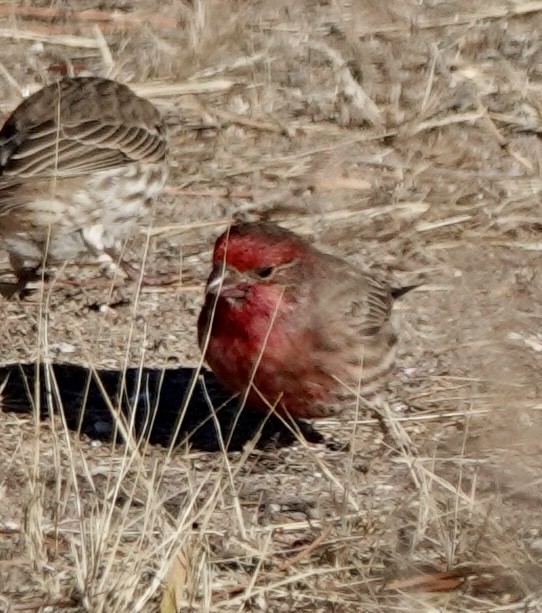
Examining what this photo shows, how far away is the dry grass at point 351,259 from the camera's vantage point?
487cm

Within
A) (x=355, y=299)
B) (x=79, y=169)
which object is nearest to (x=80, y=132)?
(x=79, y=169)

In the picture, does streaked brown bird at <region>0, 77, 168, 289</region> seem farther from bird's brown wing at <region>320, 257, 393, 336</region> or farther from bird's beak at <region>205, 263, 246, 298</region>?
bird's beak at <region>205, 263, 246, 298</region>

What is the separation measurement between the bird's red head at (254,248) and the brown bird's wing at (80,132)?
6.73 ft

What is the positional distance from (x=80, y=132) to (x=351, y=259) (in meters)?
1.48

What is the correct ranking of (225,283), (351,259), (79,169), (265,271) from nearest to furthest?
(225,283)
(265,271)
(351,259)
(79,169)

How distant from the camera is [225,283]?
5.84 metres

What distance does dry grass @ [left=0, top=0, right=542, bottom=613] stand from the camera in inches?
192

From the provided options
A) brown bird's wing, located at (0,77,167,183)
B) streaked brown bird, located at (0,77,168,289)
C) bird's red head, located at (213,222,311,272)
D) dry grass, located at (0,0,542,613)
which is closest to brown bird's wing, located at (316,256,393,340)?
bird's red head, located at (213,222,311,272)

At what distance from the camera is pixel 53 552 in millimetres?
4969

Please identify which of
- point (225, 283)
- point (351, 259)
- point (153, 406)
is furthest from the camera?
point (351, 259)

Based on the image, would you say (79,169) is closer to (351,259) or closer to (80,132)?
(80,132)

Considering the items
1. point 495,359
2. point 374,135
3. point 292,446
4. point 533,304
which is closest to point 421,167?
point 374,135

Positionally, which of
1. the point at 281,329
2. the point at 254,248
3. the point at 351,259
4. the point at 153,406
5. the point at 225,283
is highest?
the point at 254,248

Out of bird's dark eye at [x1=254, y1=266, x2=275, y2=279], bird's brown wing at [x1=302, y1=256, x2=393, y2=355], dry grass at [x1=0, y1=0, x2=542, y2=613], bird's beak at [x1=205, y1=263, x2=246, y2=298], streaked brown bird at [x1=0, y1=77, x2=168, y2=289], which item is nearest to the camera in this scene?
dry grass at [x1=0, y1=0, x2=542, y2=613]
